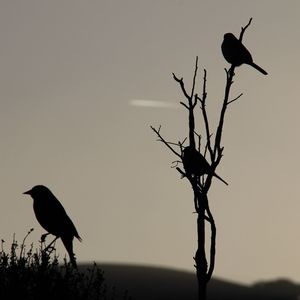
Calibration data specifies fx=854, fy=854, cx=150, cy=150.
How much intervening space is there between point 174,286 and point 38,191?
384ft

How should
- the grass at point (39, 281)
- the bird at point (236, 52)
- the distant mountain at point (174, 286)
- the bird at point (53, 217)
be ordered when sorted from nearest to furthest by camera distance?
the grass at point (39, 281) → the bird at point (53, 217) → the bird at point (236, 52) → the distant mountain at point (174, 286)

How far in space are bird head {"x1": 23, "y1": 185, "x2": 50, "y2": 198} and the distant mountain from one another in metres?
96.7

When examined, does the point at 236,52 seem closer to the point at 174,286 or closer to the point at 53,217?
the point at 53,217

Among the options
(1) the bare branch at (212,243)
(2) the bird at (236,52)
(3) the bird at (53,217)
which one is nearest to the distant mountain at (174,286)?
(2) the bird at (236,52)

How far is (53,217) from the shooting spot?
55.2 feet

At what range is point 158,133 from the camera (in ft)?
44.2

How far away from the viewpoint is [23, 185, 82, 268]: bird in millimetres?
16828

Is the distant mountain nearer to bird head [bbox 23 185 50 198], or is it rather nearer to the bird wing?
bird head [bbox 23 185 50 198]

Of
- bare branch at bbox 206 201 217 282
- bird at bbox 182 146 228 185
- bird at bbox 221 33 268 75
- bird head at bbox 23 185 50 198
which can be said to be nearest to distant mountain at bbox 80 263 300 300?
bird at bbox 221 33 268 75

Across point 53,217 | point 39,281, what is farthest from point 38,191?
point 39,281

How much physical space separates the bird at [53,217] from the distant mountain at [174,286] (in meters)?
96.9

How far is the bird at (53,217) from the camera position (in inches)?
663

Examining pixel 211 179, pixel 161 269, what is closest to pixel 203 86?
pixel 211 179

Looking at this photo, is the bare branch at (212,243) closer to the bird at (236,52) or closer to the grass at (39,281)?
the grass at (39,281)
